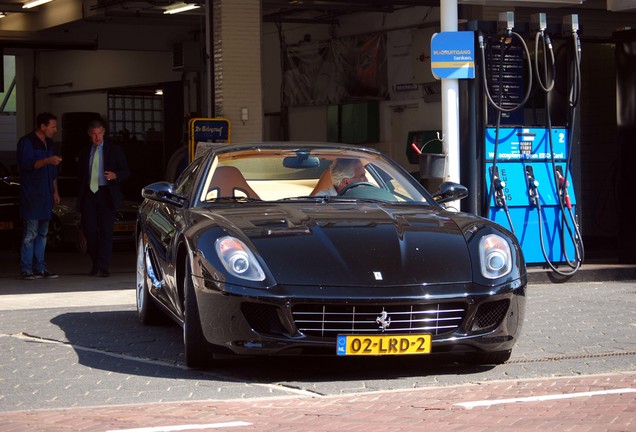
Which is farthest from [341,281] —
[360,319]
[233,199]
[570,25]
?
[570,25]

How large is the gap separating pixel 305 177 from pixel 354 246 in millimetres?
1614

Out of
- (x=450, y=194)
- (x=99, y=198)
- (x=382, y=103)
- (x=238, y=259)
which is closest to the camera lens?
(x=238, y=259)

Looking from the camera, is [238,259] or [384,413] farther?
[238,259]

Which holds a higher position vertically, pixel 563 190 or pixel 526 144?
pixel 526 144

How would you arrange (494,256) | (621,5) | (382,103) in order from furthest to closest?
(382,103) → (621,5) → (494,256)

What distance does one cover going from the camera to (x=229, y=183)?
8320 mm

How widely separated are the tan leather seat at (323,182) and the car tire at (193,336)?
57.6 inches

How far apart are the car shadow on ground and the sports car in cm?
14

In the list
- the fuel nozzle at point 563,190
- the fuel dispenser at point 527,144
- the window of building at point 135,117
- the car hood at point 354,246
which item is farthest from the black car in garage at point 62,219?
the window of building at point 135,117

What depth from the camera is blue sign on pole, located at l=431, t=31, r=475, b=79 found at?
13.0 m

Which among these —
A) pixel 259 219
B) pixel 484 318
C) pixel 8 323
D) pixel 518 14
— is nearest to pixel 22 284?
pixel 8 323

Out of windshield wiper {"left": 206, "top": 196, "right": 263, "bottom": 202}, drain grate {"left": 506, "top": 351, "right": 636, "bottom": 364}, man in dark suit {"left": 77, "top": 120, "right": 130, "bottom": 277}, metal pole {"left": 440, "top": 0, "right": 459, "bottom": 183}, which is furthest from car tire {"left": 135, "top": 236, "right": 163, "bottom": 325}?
man in dark suit {"left": 77, "top": 120, "right": 130, "bottom": 277}

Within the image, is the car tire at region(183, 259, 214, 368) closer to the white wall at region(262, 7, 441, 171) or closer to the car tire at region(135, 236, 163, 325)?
the car tire at region(135, 236, 163, 325)

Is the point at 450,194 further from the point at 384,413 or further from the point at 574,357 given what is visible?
the point at 384,413
